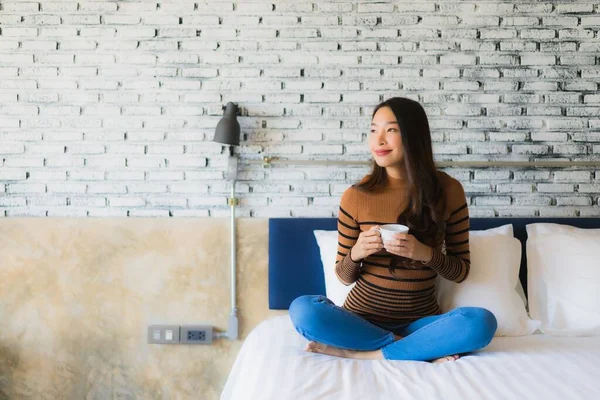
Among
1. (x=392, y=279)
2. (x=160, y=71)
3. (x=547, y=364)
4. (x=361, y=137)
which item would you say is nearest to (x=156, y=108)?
(x=160, y=71)

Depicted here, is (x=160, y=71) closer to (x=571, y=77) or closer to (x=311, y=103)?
(x=311, y=103)

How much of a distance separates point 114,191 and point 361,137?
1254 millimetres

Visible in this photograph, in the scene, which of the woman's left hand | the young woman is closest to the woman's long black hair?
the young woman

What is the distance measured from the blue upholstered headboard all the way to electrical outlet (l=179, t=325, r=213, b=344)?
1.11ft

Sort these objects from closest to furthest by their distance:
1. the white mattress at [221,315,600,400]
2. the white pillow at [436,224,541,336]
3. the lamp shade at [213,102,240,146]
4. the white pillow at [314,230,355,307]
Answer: the white mattress at [221,315,600,400]
the white pillow at [436,224,541,336]
the white pillow at [314,230,355,307]
the lamp shade at [213,102,240,146]

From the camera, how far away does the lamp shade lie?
7.77 feet

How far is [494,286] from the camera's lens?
214cm

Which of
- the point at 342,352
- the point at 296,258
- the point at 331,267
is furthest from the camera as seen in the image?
the point at 296,258

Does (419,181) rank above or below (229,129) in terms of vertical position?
below

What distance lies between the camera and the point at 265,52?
8.28 ft

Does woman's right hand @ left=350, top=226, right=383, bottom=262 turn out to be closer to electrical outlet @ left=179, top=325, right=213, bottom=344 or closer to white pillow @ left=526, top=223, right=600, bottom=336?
white pillow @ left=526, top=223, right=600, bottom=336

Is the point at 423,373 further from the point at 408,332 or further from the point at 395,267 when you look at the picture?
the point at 395,267

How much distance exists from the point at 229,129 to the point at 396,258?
0.99 m

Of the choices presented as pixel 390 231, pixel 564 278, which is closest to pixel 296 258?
pixel 390 231
